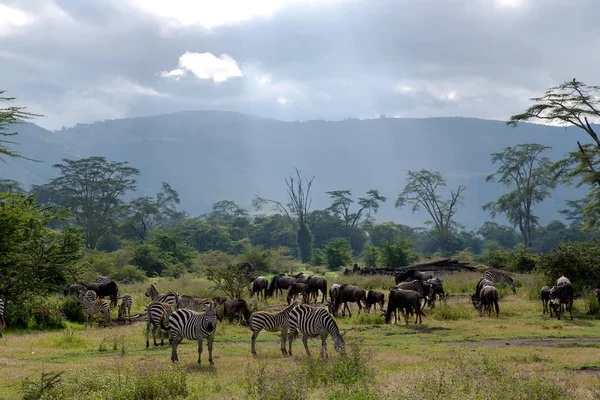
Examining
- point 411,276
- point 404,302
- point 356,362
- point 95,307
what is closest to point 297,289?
point 404,302

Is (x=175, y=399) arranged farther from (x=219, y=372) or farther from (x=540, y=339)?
(x=540, y=339)

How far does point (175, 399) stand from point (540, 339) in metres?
Result: 11.9

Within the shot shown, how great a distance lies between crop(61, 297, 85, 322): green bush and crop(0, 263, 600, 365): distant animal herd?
1.00 feet

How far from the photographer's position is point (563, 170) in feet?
107

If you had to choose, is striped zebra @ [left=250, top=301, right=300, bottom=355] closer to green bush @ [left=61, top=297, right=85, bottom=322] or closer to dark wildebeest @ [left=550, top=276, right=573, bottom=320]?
green bush @ [left=61, top=297, right=85, bottom=322]

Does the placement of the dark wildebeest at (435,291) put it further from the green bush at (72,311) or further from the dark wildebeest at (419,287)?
the green bush at (72,311)

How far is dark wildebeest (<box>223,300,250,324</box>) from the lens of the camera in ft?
65.2

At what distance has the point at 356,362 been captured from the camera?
11172 mm

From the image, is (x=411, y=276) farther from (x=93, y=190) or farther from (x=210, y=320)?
(x=93, y=190)

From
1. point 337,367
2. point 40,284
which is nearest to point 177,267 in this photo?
point 40,284

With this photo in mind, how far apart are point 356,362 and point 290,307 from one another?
4.10 m

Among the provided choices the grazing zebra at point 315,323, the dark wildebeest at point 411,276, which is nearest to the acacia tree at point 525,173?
the dark wildebeest at point 411,276

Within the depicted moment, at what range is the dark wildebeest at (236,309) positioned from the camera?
19.9 meters

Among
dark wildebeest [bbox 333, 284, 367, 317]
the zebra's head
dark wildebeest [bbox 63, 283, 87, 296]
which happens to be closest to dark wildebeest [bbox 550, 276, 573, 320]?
dark wildebeest [bbox 333, 284, 367, 317]
